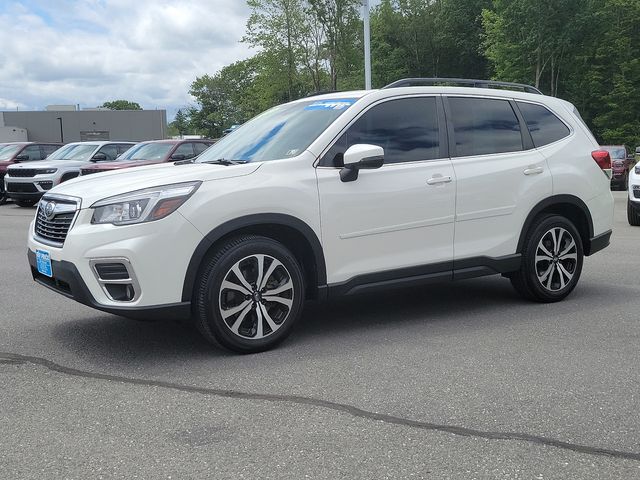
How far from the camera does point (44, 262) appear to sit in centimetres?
464

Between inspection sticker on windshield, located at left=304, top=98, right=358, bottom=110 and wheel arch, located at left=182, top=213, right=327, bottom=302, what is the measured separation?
1.06 metres

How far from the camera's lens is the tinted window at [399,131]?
5.02m

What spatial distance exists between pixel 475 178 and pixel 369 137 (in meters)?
0.97

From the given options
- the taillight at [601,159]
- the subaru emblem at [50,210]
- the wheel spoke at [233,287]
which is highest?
the taillight at [601,159]

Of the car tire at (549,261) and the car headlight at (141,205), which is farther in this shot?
the car tire at (549,261)

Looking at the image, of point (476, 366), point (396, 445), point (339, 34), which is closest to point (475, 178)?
point (476, 366)

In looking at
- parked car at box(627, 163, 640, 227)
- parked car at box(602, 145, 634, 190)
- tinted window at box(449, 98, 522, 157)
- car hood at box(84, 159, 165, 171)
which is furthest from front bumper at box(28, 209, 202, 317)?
parked car at box(602, 145, 634, 190)

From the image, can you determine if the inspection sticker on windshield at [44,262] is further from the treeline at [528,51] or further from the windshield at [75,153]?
the treeline at [528,51]

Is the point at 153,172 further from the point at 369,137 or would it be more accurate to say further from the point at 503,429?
the point at 503,429

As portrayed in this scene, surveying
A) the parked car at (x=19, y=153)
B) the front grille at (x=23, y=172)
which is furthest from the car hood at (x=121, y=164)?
the parked car at (x=19, y=153)

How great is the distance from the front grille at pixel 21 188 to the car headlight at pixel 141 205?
14.0 meters

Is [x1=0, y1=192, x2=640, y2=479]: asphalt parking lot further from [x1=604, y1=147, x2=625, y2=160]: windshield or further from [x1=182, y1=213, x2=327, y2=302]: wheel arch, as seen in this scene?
[x1=604, y1=147, x2=625, y2=160]: windshield

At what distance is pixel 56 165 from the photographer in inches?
677

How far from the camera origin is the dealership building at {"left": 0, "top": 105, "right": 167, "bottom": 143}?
71500 millimetres
